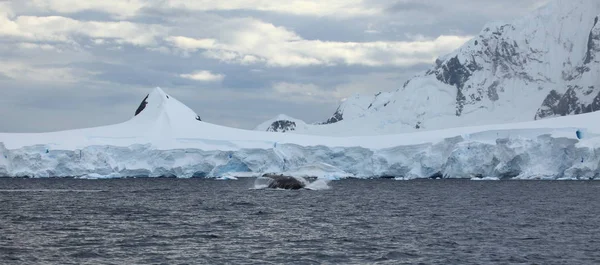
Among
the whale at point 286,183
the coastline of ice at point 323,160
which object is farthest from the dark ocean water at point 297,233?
the coastline of ice at point 323,160

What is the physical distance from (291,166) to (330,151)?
5.17 metres

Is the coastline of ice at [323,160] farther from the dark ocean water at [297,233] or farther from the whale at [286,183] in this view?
the dark ocean water at [297,233]

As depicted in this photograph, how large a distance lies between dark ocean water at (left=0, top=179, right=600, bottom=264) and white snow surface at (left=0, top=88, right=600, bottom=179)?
37.0m

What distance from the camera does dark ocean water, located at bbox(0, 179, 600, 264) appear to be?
2283cm

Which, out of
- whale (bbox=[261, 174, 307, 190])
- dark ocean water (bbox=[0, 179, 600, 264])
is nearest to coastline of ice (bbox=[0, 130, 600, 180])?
whale (bbox=[261, 174, 307, 190])

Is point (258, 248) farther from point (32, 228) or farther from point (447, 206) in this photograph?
point (447, 206)

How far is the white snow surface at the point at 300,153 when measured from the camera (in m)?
82.8

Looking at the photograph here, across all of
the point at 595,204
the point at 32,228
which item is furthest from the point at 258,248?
the point at 595,204

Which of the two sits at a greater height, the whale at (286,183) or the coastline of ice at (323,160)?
the coastline of ice at (323,160)

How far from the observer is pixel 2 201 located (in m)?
48.1

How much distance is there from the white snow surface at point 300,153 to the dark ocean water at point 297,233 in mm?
36966

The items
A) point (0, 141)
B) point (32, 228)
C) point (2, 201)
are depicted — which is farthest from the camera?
point (0, 141)

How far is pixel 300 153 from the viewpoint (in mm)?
92562

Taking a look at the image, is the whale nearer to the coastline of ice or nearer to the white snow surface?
the white snow surface
